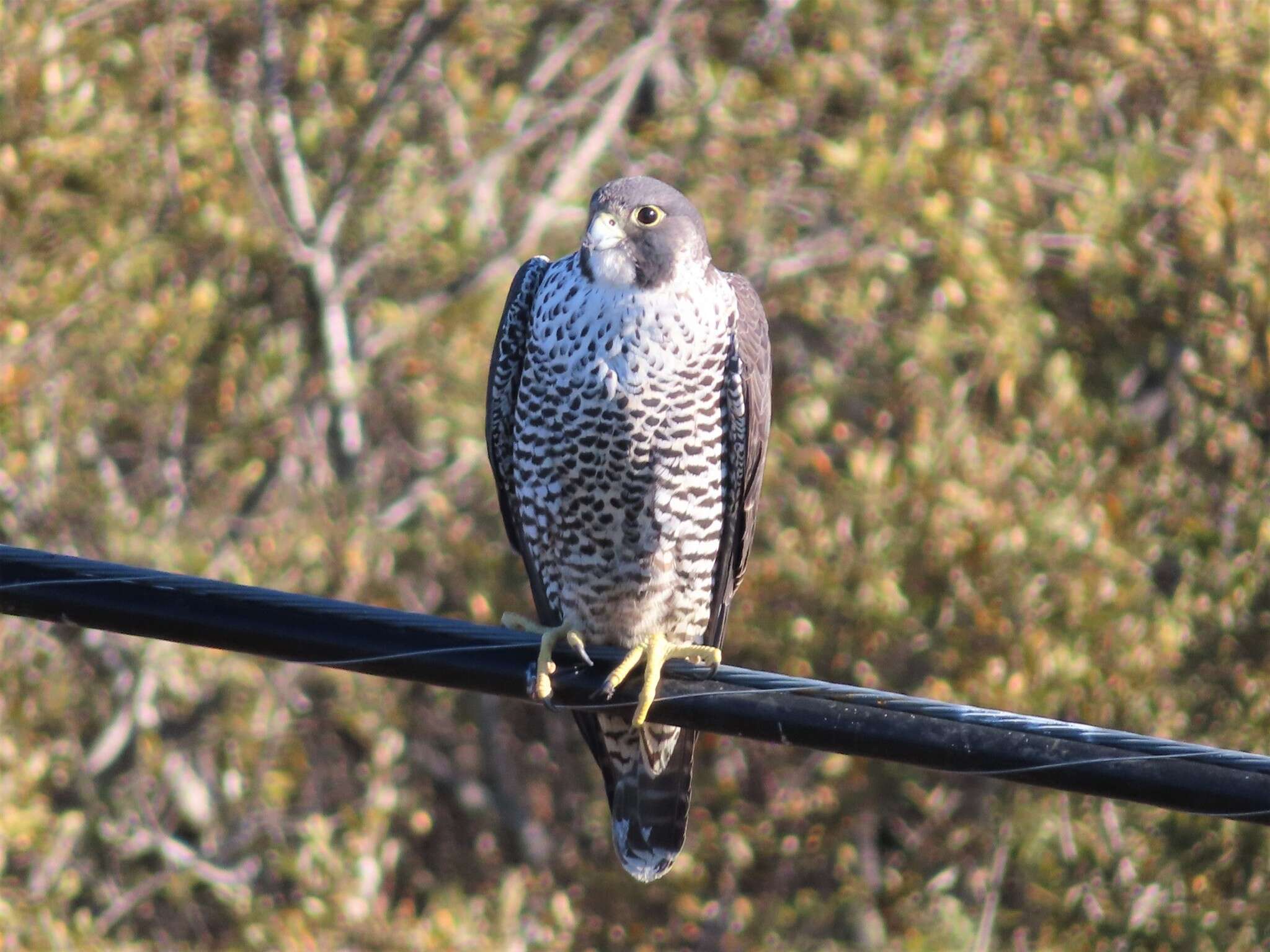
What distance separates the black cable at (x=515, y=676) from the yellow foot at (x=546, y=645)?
46 millimetres

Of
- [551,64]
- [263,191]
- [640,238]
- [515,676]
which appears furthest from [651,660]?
[551,64]

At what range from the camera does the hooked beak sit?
3.91m

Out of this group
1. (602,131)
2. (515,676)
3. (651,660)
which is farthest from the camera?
(602,131)

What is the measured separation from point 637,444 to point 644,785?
2.96 ft

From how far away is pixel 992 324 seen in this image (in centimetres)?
630

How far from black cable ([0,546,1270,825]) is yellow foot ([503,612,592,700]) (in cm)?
5

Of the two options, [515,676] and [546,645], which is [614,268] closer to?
[546,645]

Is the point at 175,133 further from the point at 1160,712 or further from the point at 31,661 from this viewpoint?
the point at 1160,712

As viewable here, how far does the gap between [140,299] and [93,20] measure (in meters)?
1.05

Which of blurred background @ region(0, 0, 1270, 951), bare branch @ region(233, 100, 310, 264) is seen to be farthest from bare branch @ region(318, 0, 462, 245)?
bare branch @ region(233, 100, 310, 264)

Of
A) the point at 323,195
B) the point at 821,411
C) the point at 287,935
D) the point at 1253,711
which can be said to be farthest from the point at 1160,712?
the point at 323,195

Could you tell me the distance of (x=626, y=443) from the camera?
3.88 m

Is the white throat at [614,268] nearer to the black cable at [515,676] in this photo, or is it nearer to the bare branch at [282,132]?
the black cable at [515,676]

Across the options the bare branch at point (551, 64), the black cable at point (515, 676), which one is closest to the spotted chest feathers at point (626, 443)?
the black cable at point (515, 676)
